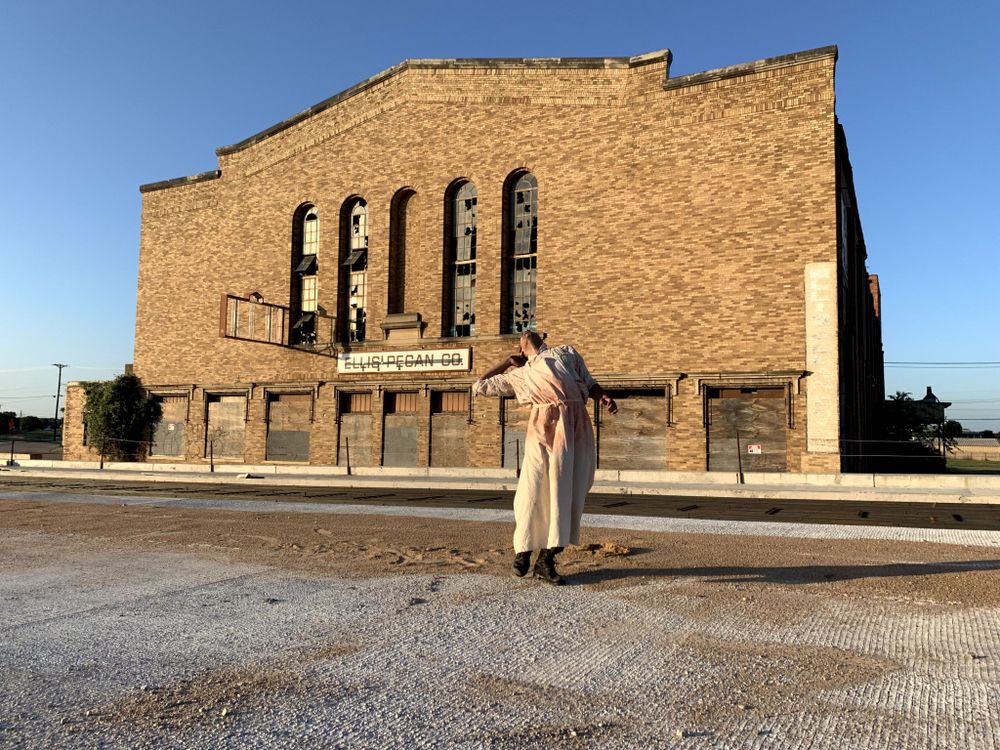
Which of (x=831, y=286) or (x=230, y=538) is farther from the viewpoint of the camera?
(x=831, y=286)

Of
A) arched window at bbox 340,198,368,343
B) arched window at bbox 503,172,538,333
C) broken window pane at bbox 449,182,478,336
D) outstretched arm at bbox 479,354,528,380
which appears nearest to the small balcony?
arched window at bbox 340,198,368,343

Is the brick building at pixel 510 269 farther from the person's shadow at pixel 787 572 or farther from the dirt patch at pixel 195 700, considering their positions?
the dirt patch at pixel 195 700

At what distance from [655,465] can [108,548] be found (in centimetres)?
1889

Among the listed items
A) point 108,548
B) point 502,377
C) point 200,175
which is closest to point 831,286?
point 502,377

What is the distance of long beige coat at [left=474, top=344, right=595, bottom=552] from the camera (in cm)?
480

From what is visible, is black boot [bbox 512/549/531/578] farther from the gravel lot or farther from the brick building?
the brick building

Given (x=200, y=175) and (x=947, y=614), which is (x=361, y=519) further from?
(x=200, y=175)

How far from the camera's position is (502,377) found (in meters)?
5.31

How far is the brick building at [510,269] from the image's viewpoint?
71.9 feet

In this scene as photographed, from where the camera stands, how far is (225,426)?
31.5 metres

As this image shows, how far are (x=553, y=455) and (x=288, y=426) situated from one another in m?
26.5

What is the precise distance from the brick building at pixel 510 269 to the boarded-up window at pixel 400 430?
0.28ft

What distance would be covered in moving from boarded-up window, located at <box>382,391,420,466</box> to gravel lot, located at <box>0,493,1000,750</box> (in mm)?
21142

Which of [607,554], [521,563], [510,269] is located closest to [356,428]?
[510,269]
